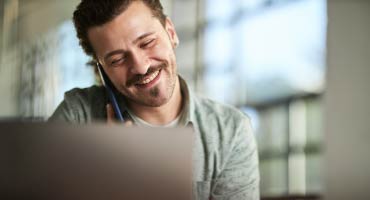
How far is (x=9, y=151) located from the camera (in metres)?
0.72

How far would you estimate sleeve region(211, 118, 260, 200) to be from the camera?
5.96 ft

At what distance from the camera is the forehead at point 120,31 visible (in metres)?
1.88

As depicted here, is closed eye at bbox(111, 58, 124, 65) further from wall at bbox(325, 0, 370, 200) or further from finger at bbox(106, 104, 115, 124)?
wall at bbox(325, 0, 370, 200)

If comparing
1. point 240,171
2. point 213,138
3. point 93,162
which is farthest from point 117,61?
point 93,162

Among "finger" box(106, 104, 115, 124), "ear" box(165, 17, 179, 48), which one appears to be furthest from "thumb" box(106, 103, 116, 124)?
"ear" box(165, 17, 179, 48)

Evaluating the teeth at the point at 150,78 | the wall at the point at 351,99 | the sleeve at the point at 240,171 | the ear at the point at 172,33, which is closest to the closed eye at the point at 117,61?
the teeth at the point at 150,78

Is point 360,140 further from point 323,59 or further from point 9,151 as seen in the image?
point 9,151

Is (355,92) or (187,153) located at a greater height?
(355,92)

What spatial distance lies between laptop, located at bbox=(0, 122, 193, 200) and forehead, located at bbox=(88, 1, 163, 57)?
1.16 m

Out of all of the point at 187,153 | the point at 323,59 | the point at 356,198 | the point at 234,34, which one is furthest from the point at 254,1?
the point at 187,153

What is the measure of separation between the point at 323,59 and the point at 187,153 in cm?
176

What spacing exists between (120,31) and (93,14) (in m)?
0.11

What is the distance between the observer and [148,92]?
192cm

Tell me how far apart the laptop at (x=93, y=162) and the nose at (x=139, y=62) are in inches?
43.9
